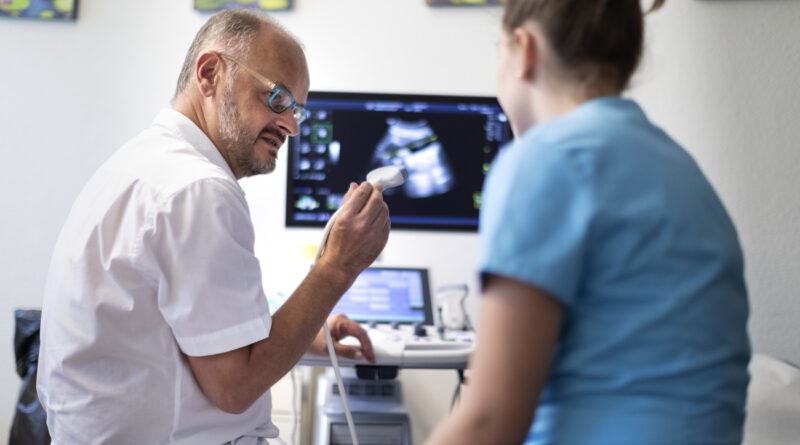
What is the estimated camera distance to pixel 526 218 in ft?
2.08

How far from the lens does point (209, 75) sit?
1441 millimetres

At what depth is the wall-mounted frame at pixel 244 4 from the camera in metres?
2.79

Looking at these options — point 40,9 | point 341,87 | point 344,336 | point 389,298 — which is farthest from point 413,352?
point 40,9

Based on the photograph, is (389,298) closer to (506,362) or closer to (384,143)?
(384,143)

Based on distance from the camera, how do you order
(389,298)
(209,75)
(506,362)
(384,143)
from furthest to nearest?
(384,143)
(389,298)
(209,75)
(506,362)

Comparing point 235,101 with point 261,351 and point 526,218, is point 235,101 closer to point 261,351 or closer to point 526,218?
point 261,351

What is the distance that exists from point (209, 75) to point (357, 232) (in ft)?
1.43

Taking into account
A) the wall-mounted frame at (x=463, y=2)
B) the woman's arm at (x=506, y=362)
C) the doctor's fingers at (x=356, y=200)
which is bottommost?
the doctor's fingers at (x=356, y=200)

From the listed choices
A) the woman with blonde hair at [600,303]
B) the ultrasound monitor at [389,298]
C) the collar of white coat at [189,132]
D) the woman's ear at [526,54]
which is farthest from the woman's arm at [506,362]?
the ultrasound monitor at [389,298]

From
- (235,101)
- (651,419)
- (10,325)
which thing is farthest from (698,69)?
(10,325)

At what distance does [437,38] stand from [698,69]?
0.93 metres

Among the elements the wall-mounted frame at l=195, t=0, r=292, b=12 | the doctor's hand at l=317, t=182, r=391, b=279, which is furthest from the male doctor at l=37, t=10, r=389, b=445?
the wall-mounted frame at l=195, t=0, r=292, b=12

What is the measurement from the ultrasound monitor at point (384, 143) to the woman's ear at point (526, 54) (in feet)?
5.91

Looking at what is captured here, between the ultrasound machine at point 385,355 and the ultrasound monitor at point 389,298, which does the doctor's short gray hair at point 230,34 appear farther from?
the ultrasound monitor at point 389,298
